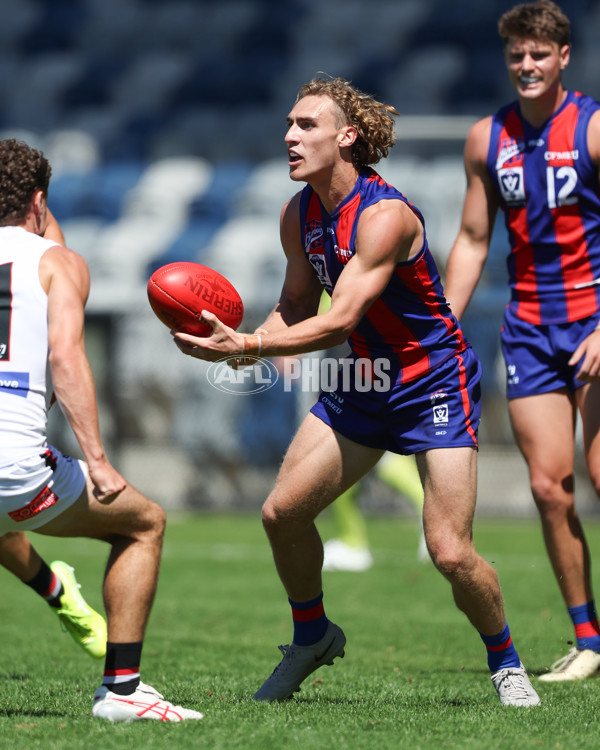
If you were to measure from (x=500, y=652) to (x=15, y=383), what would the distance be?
6.64 feet

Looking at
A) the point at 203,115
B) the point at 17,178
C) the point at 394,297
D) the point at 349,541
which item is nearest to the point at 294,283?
the point at 394,297

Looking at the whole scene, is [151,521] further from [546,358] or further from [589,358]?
[546,358]

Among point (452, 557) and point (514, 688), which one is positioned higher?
point (452, 557)

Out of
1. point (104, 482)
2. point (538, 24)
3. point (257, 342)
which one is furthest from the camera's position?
point (538, 24)

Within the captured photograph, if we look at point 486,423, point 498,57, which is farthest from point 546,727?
point 498,57

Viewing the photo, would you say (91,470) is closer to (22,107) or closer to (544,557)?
(544,557)

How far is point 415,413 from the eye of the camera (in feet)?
13.7

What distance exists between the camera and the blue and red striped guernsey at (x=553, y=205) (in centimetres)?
493

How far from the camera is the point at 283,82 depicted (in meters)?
18.3

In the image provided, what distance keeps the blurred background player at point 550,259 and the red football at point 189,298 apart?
1.21 metres

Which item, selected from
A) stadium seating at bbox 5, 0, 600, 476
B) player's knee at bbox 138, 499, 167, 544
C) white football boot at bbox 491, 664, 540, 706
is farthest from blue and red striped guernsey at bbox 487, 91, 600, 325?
stadium seating at bbox 5, 0, 600, 476

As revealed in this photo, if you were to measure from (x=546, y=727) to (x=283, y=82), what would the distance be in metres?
15.8

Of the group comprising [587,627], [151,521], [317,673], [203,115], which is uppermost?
[203,115]

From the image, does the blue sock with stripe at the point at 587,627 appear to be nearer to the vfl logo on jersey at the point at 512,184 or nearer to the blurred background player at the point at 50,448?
the vfl logo on jersey at the point at 512,184
